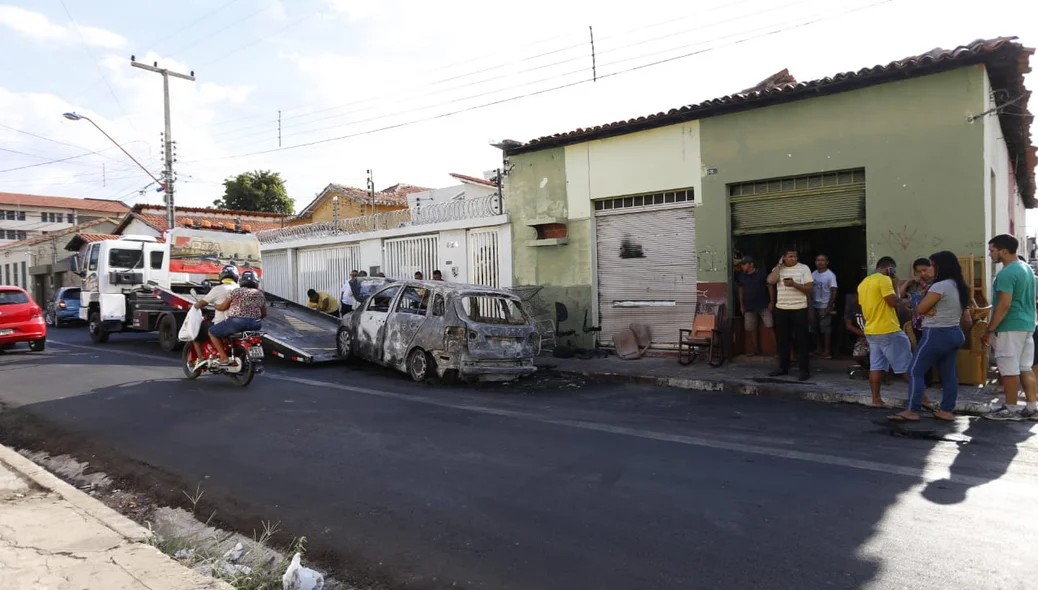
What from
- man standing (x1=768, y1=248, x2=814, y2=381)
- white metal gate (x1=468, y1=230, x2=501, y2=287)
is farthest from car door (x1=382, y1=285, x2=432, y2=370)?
man standing (x1=768, y1=248, x2=814, y2=381)

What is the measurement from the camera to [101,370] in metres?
10.8

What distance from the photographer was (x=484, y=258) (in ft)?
48.7

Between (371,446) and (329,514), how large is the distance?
5.19ft

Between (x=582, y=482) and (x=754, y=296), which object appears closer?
(x=582, y=482)

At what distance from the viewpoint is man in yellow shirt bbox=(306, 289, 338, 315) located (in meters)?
17.1

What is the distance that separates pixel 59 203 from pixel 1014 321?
77602 mm

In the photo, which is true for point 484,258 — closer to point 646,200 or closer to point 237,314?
point 646,200

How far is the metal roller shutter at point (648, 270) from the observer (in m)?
11.7

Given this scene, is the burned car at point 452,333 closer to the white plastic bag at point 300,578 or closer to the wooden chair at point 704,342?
the wooden chair at point 704,342

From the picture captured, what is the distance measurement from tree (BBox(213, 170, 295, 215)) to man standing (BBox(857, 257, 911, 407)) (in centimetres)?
3886

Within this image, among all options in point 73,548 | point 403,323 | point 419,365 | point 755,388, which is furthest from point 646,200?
point 73,548

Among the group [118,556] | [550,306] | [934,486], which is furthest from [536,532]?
[550,306]

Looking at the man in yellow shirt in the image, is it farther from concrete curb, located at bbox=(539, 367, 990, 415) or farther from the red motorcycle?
concrete curb, located at bbox=(539, 367, 990, 415)

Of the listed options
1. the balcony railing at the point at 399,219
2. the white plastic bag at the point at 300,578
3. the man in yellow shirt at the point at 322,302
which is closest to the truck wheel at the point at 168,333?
the man in yellow shirt at the point at 322,302
